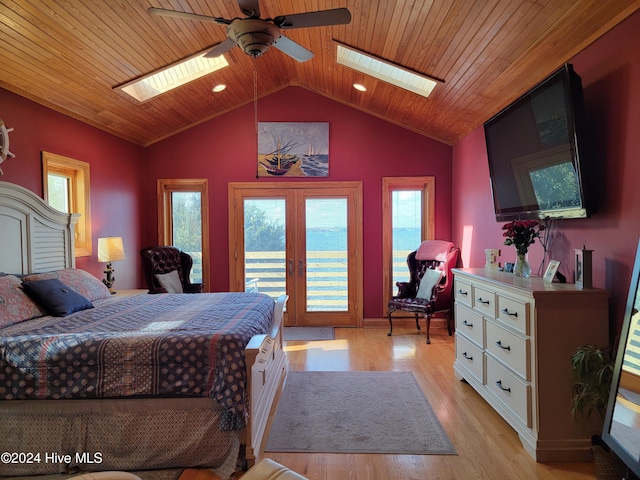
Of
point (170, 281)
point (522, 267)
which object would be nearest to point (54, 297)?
point (170, 281)

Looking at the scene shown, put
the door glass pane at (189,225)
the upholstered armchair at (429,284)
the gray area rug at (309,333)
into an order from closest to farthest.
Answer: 1. the upholstered armchair at (429,284)
2. the gray area rug at (309,333)
3. the door glass pane at (189,225)

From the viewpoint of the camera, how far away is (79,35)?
288 cm

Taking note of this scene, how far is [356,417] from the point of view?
9.06 feet

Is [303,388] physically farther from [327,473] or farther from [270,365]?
[327,473]

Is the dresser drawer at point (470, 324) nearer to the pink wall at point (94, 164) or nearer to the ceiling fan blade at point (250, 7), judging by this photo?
the ceiling fan blade at point (250, 7)

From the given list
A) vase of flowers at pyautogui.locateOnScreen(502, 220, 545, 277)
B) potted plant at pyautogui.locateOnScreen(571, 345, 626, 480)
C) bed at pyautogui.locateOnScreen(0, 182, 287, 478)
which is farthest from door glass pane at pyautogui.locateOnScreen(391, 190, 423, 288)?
bed at pyautogui.locateOnScreen(0, 182, 287, 478)

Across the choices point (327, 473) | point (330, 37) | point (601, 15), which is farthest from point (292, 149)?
point (327, 473)

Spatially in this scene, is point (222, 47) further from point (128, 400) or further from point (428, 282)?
point (428, 282)

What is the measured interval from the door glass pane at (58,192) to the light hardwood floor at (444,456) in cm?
297

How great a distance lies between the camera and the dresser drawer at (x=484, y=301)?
2.74 meters

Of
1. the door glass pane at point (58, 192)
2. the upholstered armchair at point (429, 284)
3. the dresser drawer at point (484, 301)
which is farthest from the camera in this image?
the upholstered armchair at point (429, 284)

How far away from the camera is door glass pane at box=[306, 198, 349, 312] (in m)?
5.44

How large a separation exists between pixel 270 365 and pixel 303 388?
66 centimetres

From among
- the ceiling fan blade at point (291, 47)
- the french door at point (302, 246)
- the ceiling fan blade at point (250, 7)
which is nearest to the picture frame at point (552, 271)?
the ceiling fan blade at point (291, 47)
